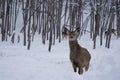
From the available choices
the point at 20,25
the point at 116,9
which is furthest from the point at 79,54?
the point at 20,25

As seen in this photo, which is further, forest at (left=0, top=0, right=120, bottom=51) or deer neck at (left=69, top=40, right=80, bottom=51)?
forest at (left=0, top=0, right=120, bottom=51)

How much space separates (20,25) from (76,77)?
86.7 feet

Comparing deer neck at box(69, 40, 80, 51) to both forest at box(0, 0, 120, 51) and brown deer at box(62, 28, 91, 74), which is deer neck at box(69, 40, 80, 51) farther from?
forest at box(0, 0, 120, 51)

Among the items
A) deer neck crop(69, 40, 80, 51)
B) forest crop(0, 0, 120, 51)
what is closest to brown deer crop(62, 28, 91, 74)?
deer neck crop(69, 40, 80, 51)

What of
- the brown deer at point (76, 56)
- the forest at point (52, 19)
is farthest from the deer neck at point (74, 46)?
the forest at point (52, 19)

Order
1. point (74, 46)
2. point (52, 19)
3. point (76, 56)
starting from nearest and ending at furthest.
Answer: point (76, 56), point (74, 46), point (52, 19)

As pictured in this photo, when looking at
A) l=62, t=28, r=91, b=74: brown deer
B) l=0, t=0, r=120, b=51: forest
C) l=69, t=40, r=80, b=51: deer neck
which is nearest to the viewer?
l=62, t=28, r=91, b=74: brown deer

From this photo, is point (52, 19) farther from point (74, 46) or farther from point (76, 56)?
point (76, 56)

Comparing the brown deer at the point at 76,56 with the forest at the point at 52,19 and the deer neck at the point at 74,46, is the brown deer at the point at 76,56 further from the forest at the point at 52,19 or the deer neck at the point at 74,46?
the forest at the point at 52,19

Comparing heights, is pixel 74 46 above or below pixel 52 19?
below

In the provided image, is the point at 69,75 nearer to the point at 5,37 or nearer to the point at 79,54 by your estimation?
the point at 79,54

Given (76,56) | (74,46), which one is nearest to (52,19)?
(74,46)

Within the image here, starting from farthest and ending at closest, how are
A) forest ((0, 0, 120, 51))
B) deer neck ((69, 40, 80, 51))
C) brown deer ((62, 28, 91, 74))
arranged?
1. forest ((0, 0, 120, 51))
2. deer neck ((69, 40, 80, 51))
3. brown deer ((62, 28, 91, 74))

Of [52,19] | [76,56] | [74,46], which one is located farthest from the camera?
[52,19]
